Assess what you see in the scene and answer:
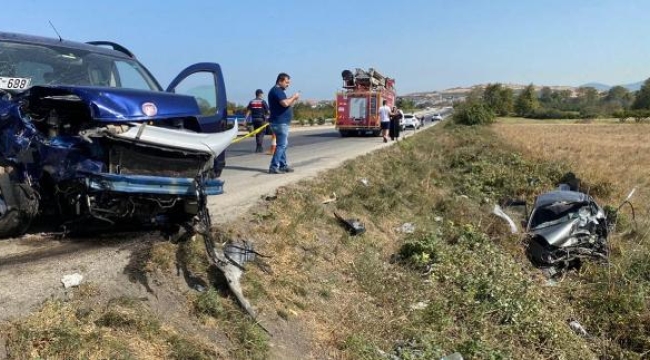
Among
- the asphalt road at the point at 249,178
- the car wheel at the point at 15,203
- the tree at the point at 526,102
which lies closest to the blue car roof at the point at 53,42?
the car wheel at the point at 15,203

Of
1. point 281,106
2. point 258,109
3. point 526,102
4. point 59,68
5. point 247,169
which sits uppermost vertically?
point 59,68

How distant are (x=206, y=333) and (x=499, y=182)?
10.8 metres

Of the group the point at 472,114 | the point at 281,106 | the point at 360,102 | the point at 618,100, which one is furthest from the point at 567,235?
the point at 618,100

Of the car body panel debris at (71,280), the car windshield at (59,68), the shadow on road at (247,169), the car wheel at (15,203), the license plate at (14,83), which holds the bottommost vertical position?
the shadow on road at (247,169)

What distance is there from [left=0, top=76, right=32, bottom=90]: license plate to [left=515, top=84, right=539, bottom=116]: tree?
10472 centimetres

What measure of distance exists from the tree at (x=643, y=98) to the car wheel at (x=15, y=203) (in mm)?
112957

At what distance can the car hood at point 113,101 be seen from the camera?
12.5ft

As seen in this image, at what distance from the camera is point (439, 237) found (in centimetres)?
762

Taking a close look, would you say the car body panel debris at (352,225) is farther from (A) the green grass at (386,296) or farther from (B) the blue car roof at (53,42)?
(B) the blue car roof at (53,42)

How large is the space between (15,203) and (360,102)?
911 inches

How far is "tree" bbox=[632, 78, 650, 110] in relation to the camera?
99.4 meters

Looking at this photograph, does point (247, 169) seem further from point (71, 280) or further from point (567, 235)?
point (71, 280)

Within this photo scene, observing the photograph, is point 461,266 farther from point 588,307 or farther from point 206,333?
point 206,333

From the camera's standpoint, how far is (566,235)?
816 centimetres
